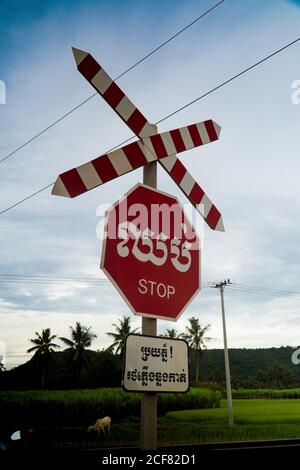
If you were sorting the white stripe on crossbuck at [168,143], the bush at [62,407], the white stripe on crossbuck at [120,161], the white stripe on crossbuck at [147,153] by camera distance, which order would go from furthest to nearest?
the bush at [62,407]
the white stripe on crossbuck at [168,143]
the white stripe on crossbuck at [147,153]
the white stripe on crossbuck at [120,161]

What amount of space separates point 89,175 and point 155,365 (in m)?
1.17

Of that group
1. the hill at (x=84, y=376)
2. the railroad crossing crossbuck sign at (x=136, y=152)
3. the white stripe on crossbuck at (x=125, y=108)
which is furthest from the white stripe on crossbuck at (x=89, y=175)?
the hill at (x=84, y=376)

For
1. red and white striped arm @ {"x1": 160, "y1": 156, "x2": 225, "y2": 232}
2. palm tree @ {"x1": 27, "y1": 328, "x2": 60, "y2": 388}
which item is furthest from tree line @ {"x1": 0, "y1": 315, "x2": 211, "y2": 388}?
red and white striped arm @ {"x1": 160, "y1": 156, "x2": 225, "y2": 232}

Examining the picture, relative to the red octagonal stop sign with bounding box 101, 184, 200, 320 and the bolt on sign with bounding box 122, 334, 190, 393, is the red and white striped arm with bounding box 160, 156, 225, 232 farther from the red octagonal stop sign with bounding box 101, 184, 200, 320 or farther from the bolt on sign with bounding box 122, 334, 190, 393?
the bolt on sign with bounding box 122, 334, 190, 393

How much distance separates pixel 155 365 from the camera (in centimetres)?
220

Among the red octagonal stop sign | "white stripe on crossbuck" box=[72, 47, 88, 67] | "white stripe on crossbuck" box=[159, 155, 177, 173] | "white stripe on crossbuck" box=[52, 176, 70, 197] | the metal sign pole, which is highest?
"white stripe on crossbuck" box=[72, 47, 88, 67]

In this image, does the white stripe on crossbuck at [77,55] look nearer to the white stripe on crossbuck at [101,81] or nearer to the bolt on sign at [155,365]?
the white stripe on crossbuck at [101,81]

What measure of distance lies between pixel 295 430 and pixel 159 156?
90.9ft

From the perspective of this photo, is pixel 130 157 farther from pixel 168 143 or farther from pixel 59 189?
pixel 59 189

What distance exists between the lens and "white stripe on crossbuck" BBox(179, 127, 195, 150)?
2.90 m

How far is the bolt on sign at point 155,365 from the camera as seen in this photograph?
2.10 m

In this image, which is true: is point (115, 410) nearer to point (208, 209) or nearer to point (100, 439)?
point (100, 439)

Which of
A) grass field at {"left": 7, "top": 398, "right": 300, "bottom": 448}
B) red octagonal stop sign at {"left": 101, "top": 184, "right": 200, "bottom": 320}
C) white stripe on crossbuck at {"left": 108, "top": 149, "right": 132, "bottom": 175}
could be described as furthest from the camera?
grass field at {"left": 7, "top": 398, "right": 300, "bottom": 448}

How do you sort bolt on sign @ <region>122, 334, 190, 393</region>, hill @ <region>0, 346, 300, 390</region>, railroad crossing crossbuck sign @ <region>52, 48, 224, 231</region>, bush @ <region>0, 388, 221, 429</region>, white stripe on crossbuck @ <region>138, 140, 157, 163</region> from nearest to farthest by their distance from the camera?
bolt on sign @ <region>122, 334, 190, 393</region>, railroad crossing crossbuck sign @ <region>52, 48, 224, 231</region>, white stripe on crossbuck @ <region>138, 140, 157, 163</region>, bush @ <region>0, 388, 221, 429</region>, hill @ <region>0, 346, 300, 390</region>
